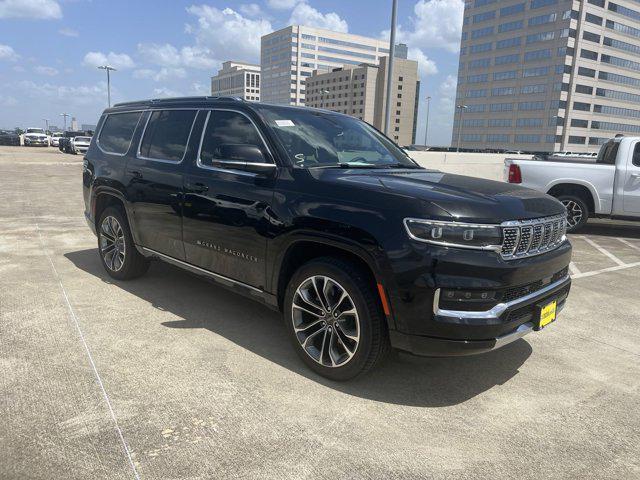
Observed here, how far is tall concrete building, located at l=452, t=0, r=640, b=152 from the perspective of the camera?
319 feet

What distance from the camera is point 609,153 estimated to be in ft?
31.4

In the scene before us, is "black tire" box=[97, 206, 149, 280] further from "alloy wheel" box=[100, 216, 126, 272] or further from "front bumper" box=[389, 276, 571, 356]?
"front bumper" box=[389, 276, 571, 356]

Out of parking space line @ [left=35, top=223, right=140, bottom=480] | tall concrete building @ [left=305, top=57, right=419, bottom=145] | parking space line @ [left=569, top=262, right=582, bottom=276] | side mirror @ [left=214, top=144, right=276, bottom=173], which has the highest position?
tall concrete building @ [left=305, top=57, right=419, bottom=145]

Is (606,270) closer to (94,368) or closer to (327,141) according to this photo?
(327,141)

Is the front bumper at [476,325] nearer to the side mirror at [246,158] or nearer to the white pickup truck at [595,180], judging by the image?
the side mirror at [246,158]

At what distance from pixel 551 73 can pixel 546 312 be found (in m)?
109

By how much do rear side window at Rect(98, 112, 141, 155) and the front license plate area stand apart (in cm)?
433

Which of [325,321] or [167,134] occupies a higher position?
[167,134]

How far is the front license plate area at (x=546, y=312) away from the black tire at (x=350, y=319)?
1.03m

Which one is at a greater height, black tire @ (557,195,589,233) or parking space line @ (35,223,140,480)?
black tire @ (557,195,589,233)

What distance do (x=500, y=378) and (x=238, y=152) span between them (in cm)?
252

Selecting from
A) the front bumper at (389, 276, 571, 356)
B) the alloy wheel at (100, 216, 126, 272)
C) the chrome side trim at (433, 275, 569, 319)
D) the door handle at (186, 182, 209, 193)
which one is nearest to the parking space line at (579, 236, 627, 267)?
the front bumper at (389, 276, 571, 356)

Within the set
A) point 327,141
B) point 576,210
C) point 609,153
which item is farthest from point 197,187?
point 609,153

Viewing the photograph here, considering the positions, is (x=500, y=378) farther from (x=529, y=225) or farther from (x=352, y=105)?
(x=352, y=105)
